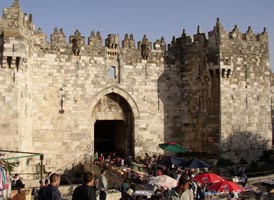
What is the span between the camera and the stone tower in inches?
773

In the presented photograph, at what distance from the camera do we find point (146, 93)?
72.8ft

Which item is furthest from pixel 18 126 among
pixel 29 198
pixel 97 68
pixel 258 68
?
pixel 258 68

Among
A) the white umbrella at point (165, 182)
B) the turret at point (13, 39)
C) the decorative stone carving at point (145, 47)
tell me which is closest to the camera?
the white umbrella at point (165, 182)

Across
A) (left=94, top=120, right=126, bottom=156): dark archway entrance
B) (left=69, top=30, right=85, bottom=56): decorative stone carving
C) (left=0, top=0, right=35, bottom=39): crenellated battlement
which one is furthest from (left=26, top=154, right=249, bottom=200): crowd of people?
(left=0, top=0, right=35, bottom=39): crenellated battlement

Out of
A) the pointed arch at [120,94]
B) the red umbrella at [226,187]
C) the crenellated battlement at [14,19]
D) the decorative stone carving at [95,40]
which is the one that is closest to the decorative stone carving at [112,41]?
the decorative stone carving at [95,40]

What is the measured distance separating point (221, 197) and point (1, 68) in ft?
34.6

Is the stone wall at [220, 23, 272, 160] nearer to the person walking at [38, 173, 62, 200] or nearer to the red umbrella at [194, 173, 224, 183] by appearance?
the red umbrella at [194, 173, 224, 183]

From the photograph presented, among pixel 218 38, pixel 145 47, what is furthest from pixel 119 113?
pixel 218 38

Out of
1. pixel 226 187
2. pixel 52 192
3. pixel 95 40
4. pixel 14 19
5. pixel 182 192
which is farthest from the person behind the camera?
pixel 95 40

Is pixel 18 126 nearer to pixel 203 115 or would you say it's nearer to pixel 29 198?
pixel 29 198

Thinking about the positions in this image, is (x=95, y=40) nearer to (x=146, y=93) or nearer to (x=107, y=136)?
(x=146, y=93)

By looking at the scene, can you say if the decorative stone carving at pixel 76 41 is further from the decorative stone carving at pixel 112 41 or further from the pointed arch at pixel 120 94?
the pointed arch at pixel 120 94

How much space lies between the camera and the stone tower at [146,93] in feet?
64.4

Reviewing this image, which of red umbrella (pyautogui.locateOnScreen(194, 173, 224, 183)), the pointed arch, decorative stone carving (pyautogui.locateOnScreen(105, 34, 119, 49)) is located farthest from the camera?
decorative stone carving (pyautogui.locateOnScreen(105, 34, 119, 49))
